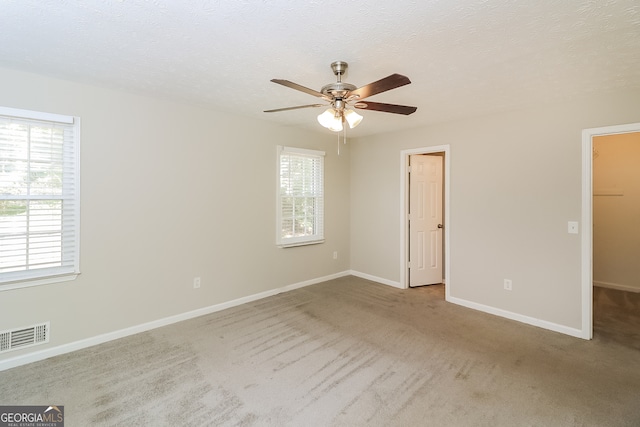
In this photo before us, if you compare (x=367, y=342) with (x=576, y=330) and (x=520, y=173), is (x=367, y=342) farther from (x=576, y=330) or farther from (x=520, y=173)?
(x=520, y=173)

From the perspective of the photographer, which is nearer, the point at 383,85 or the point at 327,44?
the point at 383,85

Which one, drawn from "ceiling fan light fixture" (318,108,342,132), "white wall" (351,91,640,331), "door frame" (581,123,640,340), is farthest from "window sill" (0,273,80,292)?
"door frame" (581,123,640,340)

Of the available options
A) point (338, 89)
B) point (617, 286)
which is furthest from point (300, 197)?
point (617, 286)

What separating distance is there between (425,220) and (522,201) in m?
1.52

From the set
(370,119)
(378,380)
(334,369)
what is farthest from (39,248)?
(370,119)

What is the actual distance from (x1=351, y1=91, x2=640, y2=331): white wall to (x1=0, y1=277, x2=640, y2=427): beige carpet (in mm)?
432

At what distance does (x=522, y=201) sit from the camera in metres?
3.35

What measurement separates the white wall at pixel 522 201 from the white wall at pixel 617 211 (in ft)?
7.68

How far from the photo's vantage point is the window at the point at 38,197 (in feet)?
7.93

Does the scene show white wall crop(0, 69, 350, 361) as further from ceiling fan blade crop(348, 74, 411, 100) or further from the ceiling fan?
ceiling fan blade crop(348, 74, 411, 100)

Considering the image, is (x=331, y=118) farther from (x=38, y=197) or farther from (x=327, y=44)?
(x=38, y=197)

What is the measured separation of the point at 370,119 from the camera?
3799 millimetres

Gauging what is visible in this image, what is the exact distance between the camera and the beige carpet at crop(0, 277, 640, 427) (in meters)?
1.90

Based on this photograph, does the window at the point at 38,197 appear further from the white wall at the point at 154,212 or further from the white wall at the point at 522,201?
the white wall at the point at 522,201
